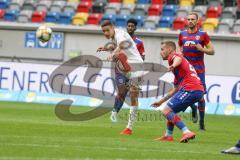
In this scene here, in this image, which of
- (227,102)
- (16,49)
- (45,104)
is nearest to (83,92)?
(45,104)

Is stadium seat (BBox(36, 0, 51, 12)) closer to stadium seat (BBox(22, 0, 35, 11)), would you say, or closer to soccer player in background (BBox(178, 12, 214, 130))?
stadium seat (BBox(22, 0, 35, 11))

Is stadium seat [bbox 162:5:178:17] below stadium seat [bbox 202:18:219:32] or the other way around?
the other way around

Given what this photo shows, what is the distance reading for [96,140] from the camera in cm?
1285

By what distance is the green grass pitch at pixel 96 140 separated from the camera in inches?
425

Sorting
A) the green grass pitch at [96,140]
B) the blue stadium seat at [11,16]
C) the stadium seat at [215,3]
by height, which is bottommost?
the green grass pitch at [96,140]

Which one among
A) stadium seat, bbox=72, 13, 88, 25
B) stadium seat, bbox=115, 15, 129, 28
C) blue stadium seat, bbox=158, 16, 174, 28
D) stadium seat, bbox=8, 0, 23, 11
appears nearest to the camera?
blue stadium seat, bbox=158, 16, 174, 28

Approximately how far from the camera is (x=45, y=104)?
24703mm

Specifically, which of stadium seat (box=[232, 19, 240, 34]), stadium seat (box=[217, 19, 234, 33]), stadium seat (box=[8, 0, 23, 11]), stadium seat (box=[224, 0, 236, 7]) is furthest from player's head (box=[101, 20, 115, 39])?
stadium seat (box=[8, 0, 23, 11])

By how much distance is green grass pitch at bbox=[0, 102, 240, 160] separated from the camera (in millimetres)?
10789

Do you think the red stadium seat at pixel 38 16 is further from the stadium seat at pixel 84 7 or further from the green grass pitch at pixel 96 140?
Answer: the green grass pitch at pixel 96 140

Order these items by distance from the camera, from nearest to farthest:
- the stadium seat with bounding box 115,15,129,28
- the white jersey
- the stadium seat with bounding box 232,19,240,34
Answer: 1. the white jersey
2. the stadium seat with bounding box 232,19,240,34
3. the stadium seat with bounding box 115,15,129,28

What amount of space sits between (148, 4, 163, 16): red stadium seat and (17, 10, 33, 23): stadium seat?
5.27 m

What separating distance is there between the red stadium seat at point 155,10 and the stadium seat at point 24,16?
5.27 meters

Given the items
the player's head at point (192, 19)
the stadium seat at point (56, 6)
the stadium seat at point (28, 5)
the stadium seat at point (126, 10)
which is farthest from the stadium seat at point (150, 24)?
the player's head at point (192, 19)
